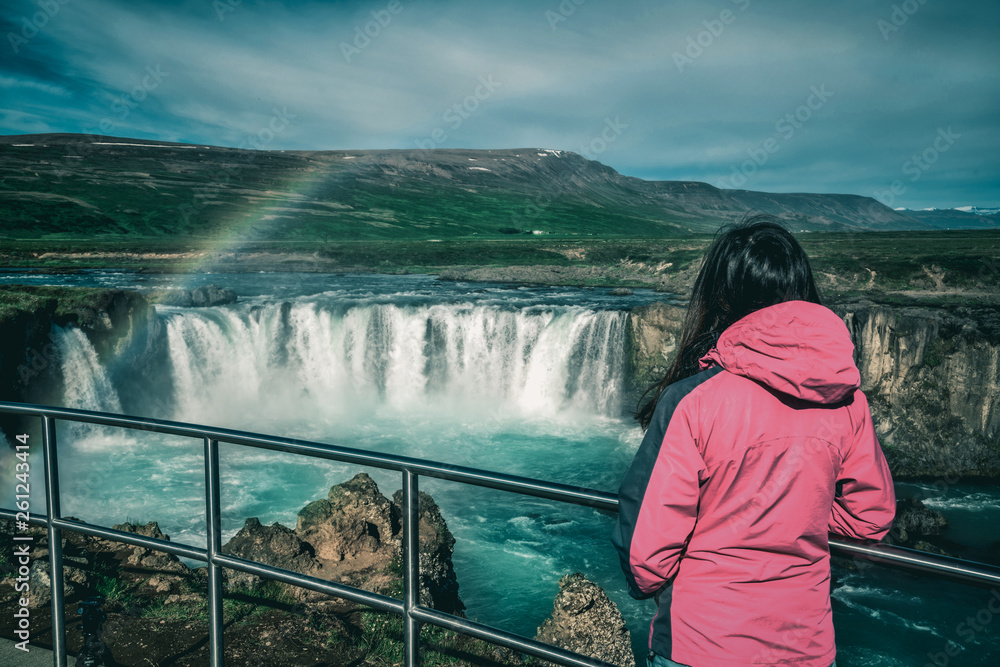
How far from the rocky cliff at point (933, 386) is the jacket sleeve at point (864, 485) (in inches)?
745

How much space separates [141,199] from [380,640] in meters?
139

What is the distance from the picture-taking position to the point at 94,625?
3.89 metres

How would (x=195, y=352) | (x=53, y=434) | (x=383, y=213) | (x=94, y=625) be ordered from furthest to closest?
(x=383, y=213) → (x=195, y=352) → (x=94, y=625) → (x=53, y=434)

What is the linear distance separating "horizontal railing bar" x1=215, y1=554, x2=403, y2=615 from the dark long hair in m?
1.19

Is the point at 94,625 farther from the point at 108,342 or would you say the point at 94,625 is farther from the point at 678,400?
the point at 108,342

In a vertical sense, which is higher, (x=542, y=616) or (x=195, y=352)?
(x=195, y=352)

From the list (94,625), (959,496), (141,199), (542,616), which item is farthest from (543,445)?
(141,199)

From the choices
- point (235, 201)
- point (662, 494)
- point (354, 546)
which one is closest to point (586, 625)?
point (354, 546)

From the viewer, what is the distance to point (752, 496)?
1.59 meters

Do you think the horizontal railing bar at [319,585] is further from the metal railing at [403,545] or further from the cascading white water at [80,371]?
the cascading white water at [80,371]

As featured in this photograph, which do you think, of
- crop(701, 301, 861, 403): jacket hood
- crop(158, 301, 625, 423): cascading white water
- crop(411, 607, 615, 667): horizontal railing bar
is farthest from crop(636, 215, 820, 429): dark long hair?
crop(158, 301, 625, 423): cascading white water

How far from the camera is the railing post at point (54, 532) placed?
8.39 feet

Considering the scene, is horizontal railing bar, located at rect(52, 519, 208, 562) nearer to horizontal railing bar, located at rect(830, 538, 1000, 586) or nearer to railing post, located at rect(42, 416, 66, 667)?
railing post, located at rect(42, 416, 66, 667)

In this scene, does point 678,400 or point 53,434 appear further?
point 53,434
